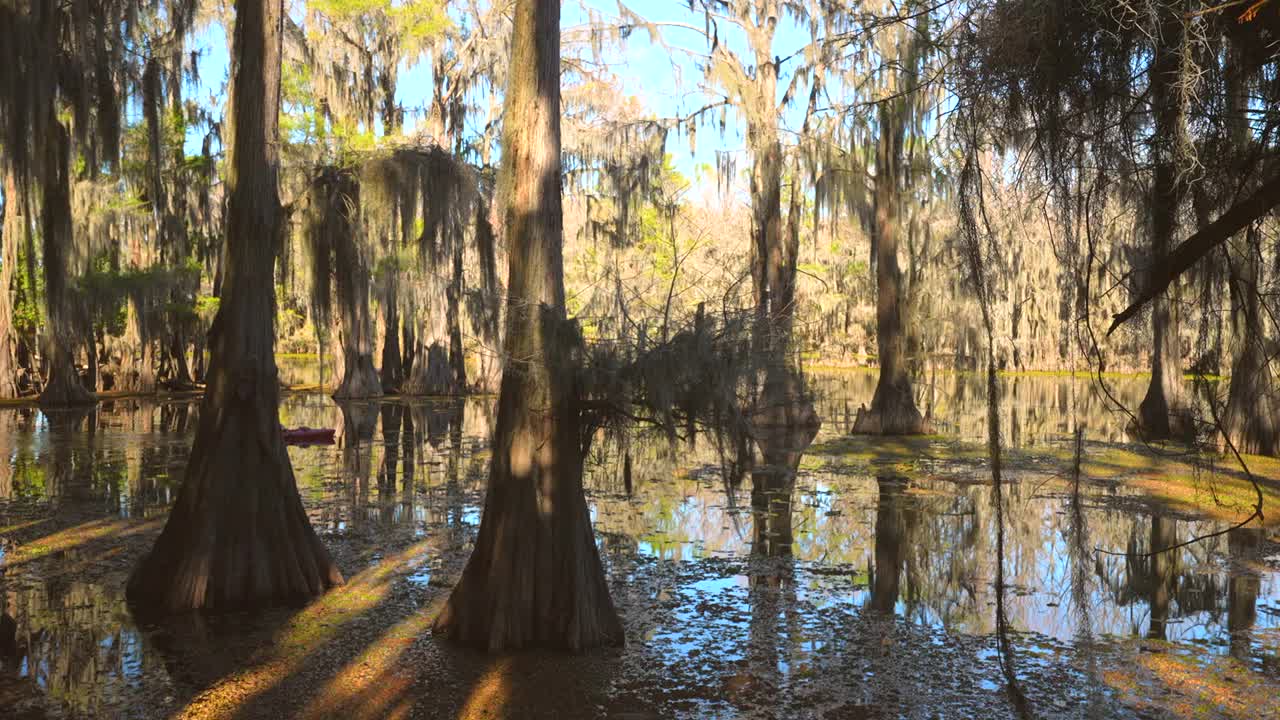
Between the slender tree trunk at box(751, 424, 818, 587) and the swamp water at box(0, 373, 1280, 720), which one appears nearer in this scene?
the swamp water at box(0, 373, 1280, 720)

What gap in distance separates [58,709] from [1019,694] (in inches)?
173

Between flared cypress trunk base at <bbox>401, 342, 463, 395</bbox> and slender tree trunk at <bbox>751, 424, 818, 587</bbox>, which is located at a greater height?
flared cypress trunk base at <bbox>401, 342, 463, 395</bbox>

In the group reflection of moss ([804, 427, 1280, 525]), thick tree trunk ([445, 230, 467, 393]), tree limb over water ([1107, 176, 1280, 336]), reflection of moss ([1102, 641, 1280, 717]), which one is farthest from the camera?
thick tree trunk ([445, 230, 467, 393])

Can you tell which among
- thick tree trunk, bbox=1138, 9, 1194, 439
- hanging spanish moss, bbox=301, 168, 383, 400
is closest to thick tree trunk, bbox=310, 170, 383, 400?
hanging spanish moss, bbox=301, 168, 383, 400

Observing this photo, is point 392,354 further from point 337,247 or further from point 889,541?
point 889,541

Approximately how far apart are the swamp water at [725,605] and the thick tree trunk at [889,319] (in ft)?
16.1

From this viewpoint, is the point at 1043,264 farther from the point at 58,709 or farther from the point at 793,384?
the point at 58,709

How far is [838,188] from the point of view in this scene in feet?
63.6

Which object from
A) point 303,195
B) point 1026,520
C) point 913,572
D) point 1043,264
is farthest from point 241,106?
point 1043,264

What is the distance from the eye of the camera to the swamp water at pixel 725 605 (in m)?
4.75

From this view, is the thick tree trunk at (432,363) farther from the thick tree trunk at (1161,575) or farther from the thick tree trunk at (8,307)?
the thick tree trunk at (1161,575)

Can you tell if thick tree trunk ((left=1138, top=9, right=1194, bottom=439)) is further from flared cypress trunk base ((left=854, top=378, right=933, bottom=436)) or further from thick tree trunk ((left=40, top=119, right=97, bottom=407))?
flared cypress trunk base ((left=854, top=378, right=933, bottom=436))

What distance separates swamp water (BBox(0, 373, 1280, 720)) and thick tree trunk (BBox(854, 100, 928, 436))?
491 centimetres

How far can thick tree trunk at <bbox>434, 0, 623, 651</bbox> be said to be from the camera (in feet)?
17.7
